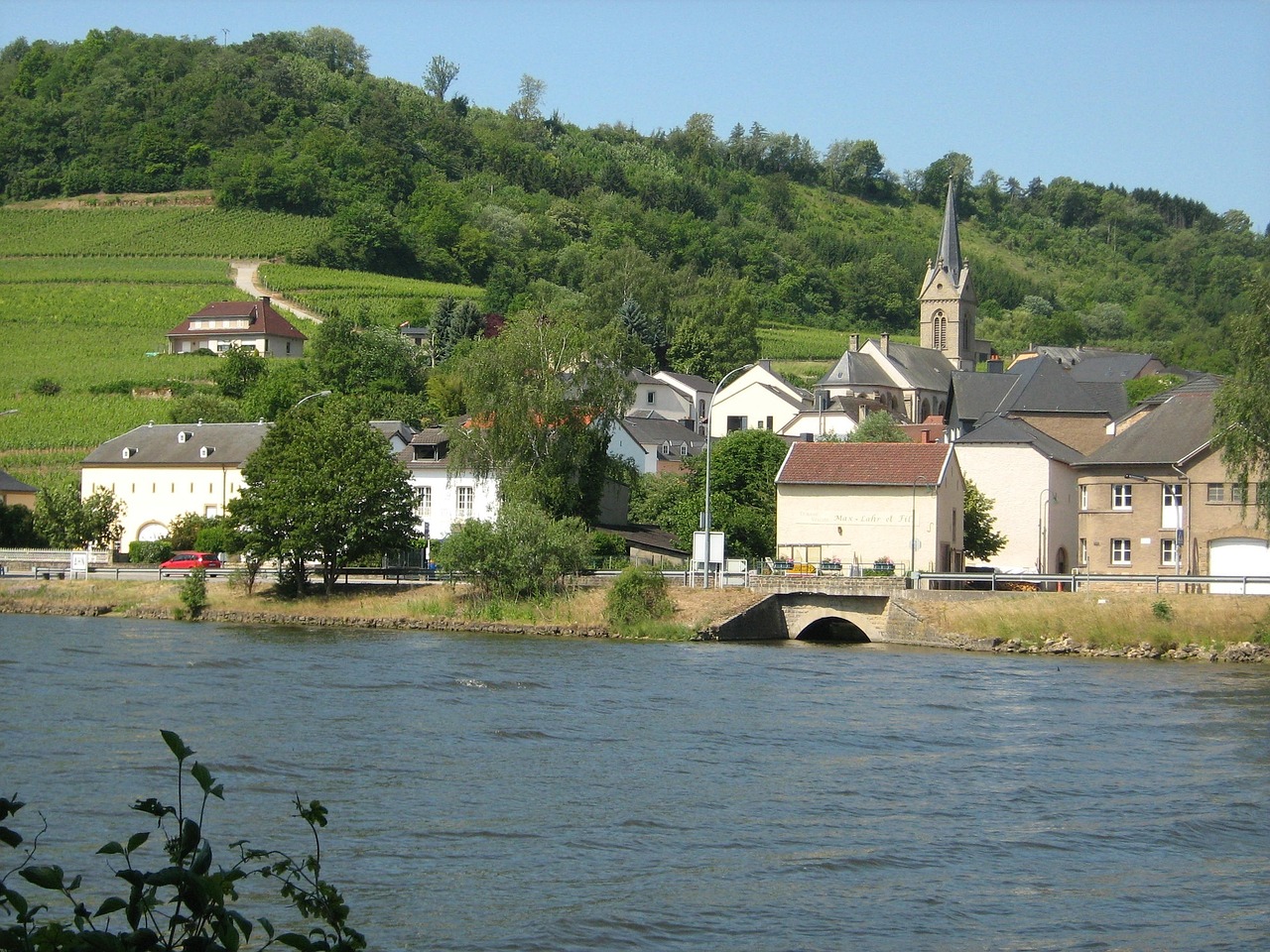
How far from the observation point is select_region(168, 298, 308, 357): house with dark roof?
108375 mm

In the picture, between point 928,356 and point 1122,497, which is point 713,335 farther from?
point 1122,497

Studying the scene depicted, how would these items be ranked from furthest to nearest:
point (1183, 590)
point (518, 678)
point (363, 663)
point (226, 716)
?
point (1183, 590)
point (363, 663)
point (518, 678)
point (226, 716)

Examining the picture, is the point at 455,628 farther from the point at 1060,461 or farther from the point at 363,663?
the point at 1060,461

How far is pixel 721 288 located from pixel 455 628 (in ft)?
331

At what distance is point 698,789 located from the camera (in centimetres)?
2238

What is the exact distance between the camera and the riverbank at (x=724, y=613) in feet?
142

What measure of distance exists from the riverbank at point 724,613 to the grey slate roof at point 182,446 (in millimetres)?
14515

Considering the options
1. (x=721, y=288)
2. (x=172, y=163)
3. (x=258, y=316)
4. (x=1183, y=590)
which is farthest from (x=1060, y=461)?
(x=172, y=163)

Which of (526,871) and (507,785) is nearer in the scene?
(526,871)

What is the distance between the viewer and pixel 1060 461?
65312mm

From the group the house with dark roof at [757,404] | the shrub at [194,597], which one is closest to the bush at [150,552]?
the shrub at [194,597]

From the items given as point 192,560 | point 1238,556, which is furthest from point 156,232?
point 1238,556

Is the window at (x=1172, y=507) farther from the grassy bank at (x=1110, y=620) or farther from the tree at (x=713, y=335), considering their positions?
A: the tree at (x=713, y=335)

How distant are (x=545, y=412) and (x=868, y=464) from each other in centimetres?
1279
